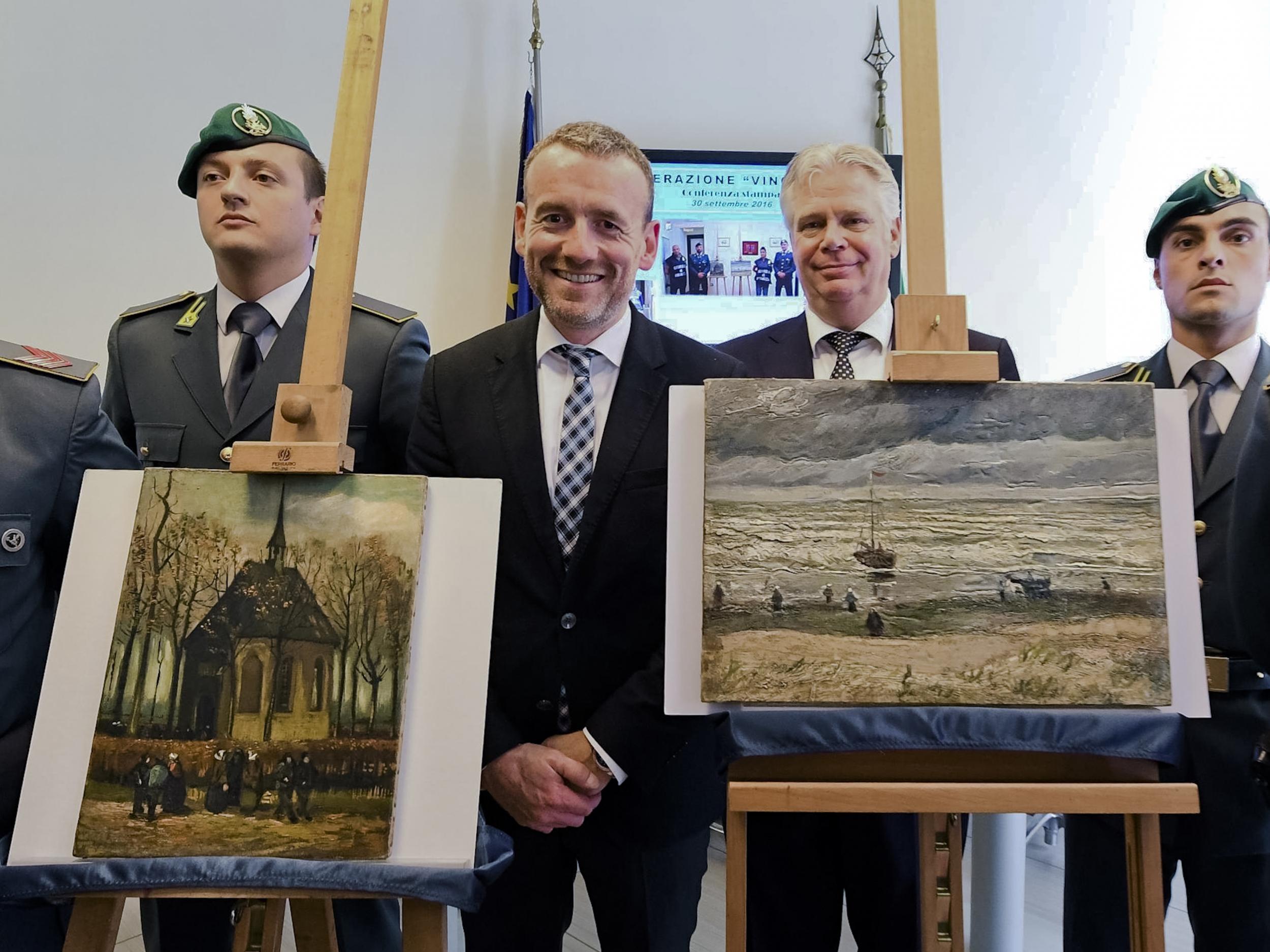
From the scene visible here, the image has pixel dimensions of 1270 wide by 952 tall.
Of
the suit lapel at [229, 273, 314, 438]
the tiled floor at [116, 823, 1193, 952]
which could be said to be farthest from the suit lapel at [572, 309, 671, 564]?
the tiled floor at [116, 823, 1193, 952]

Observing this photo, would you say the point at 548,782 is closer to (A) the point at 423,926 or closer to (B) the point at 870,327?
(A) the point at 423,926

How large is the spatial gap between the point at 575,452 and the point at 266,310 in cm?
67

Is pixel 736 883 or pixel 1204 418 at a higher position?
pixel 1204 418

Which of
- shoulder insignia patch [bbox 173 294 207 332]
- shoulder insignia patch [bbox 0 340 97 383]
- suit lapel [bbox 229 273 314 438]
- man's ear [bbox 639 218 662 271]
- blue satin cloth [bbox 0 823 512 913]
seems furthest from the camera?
shoulder insignia patch [bbox 173 294 207 332]

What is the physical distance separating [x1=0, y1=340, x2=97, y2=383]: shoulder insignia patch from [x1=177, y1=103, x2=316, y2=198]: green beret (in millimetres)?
520

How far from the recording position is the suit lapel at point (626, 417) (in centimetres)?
114

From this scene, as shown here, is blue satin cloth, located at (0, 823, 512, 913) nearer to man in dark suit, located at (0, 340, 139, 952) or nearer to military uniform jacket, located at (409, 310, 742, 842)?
man in dark suit, located at (0, 340, 139, 952)

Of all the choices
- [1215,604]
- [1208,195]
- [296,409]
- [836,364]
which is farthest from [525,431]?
[1208,195]

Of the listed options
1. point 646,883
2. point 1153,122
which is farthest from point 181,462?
point 1153,122

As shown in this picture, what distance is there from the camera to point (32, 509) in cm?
102

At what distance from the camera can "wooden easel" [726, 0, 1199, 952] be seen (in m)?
0.85

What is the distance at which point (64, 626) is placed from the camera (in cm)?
92

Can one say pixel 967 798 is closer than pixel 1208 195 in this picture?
Yes

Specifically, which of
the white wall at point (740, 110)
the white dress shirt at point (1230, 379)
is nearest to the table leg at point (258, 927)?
the white dress shirt at point (1230, 379)
